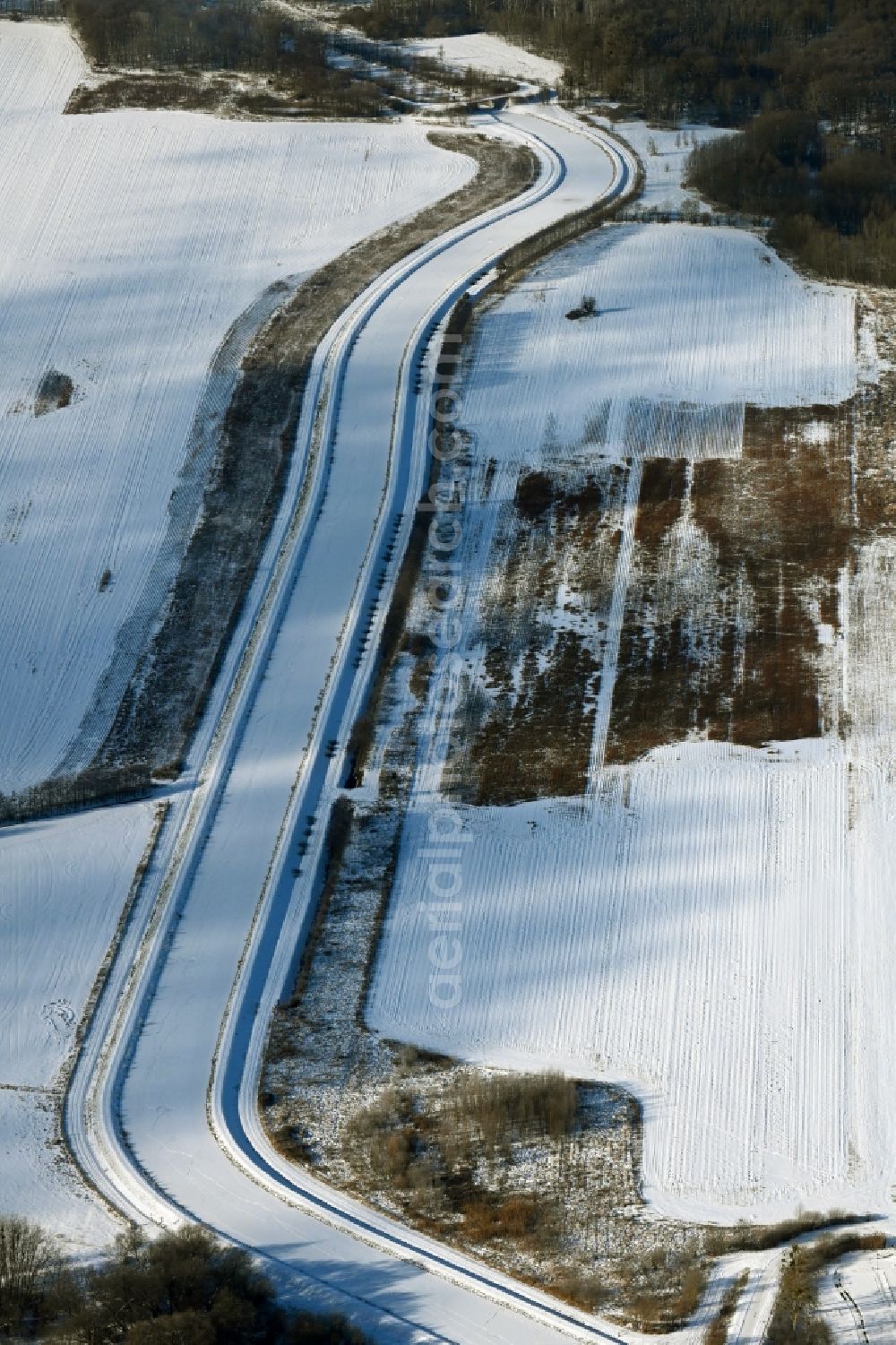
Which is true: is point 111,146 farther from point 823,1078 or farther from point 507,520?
point 823,1078

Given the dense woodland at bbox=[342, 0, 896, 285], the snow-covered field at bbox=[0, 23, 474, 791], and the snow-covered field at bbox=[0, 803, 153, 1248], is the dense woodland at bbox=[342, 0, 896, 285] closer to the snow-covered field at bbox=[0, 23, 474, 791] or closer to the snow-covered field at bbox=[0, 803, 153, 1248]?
the snow-covered field at bbox=[0, 23, 474, 791]

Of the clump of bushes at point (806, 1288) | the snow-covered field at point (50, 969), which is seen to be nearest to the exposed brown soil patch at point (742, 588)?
the snow-covered field at point (50, 969)

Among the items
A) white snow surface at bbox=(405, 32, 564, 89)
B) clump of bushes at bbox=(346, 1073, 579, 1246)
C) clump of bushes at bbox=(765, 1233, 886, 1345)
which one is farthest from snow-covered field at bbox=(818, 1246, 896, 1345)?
white snow surface at bbox=(405, 32, 564, 89)

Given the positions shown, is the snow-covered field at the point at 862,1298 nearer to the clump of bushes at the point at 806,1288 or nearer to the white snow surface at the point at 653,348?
the clump of bushes at the point at 806,1288

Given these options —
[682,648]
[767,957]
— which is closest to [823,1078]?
[767,957]

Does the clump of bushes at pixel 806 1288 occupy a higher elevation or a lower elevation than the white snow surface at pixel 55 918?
higher

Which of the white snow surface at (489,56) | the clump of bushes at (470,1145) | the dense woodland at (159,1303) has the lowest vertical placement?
the white snow surface at (489,56)
